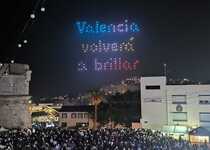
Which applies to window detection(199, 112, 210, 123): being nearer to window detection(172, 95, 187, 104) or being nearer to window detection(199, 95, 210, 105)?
window detection(199, 95, 210, 105)

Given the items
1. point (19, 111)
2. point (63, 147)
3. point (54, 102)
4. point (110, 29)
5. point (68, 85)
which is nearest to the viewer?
point (63, 147)

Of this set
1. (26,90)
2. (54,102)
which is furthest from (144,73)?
(54,102)

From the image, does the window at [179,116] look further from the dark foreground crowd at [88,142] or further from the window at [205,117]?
the dark foreground crowd at [88,142]

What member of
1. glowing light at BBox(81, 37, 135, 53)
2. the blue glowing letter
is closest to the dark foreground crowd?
glowing light at BBox(81, 37, 135, 53)

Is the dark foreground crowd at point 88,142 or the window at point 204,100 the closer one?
the dark foreground crowd at point 88,142

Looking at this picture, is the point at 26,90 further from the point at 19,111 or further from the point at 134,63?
the point at 134,63

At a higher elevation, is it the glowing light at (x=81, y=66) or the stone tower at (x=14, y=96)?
the glowing light at (x=81, y=66)

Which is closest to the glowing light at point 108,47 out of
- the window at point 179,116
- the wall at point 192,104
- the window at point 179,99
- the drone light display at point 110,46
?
the drone light display at point 110,46

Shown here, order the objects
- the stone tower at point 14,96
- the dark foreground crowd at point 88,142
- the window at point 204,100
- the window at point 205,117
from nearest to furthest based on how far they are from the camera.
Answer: the dark foreground crowd at point 88,142 → the window at point 205,117 → the window at point 204,100 → the stone tower at point 14,96
